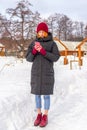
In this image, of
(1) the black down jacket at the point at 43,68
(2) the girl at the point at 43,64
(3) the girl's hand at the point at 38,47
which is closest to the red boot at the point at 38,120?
(2) the girl at the point at 43,64

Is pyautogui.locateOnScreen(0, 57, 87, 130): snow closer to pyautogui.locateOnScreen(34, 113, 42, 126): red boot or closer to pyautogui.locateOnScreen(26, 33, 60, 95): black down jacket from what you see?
pyautogui.locateOnScreen(34, 113, 42, 126): red boot

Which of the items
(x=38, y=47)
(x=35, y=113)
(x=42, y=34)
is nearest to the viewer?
(x=38, y=47)

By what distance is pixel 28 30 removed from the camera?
24281 millimetres

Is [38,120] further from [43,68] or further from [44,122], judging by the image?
[43,68]

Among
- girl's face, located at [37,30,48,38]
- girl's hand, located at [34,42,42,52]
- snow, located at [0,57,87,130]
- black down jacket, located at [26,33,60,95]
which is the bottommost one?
snow, located at [0,57,87,130]

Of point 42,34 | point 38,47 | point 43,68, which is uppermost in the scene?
point 42,34

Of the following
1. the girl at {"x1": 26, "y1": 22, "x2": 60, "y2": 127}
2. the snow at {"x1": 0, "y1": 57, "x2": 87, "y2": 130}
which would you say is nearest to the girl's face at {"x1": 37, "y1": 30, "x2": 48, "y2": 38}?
the girl at {"x1": 26, "y1": 22, "x2": 60, "y2": 127}

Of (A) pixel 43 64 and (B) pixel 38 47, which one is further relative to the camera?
(A) pixel 43 64

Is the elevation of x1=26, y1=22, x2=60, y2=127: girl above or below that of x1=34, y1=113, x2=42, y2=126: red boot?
above

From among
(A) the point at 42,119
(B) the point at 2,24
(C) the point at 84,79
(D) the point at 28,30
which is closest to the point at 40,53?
(A) the point at 42,119

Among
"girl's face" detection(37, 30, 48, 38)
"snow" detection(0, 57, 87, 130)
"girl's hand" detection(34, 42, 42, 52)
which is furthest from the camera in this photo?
"girl's face" detection(37, 30, 48, 38)

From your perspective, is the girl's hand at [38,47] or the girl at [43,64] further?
the girl at [43,64]

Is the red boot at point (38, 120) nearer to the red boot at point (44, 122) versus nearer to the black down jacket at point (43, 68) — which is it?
the red boot at point (44, 122)

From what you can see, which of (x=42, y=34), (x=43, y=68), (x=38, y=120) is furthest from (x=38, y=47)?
(x=38, y=120)
